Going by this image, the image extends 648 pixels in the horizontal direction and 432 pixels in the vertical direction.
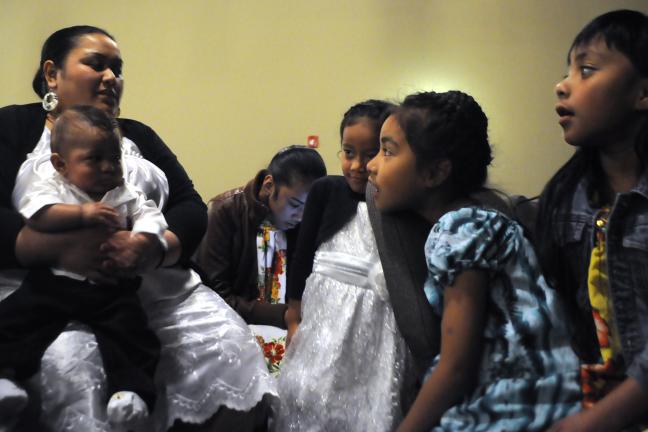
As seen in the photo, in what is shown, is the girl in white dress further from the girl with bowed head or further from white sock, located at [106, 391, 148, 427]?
white sock, located at [106, 391, 148, 427]

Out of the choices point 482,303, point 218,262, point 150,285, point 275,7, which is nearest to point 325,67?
point 275,7

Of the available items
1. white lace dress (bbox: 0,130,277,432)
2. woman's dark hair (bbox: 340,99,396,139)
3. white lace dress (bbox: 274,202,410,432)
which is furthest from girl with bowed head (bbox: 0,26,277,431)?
woman's dark hair (bbox: 340,99,396,139)

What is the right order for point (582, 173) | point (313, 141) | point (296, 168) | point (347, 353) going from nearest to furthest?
1. point (582, 173)
2. point (347, 353)
3. point (296, 168)
4. point (313, 141)

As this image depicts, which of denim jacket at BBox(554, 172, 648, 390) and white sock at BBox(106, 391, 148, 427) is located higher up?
denim jacket at BBox(554, 172, 648, 390)

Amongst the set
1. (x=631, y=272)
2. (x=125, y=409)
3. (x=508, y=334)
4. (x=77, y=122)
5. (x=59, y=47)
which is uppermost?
(x=59, y=47)

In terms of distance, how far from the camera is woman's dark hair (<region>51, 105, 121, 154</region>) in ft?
5.69

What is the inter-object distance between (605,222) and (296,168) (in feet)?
5.80

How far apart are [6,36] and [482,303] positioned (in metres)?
4.63

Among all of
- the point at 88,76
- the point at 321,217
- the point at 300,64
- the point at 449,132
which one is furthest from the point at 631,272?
the point at 300,64

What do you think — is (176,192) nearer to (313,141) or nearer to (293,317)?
(293,317)

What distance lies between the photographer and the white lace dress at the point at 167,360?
63.6 inches

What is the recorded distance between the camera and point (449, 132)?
67.6 inches

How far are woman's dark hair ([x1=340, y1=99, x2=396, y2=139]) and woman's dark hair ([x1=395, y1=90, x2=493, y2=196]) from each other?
378mm

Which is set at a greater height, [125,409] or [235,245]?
[125,409]
